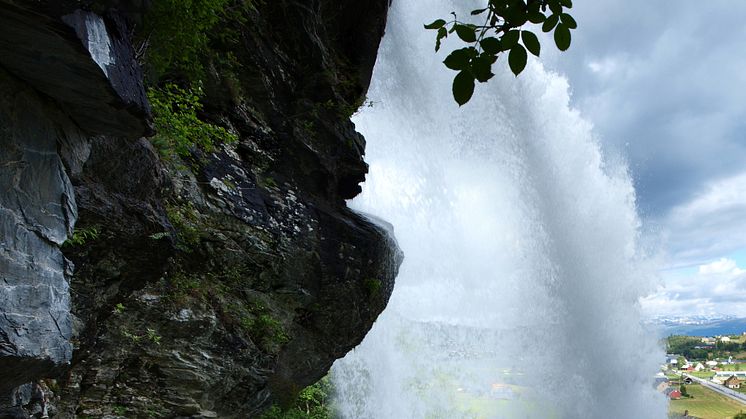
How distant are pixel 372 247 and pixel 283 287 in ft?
6.53

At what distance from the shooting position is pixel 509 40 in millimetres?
1798

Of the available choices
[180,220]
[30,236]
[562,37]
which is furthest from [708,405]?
[30,236]

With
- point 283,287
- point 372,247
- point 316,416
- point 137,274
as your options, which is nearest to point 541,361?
point 316,416

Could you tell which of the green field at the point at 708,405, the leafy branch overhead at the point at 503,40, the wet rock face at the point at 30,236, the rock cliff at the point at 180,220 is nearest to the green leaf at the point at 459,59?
the leafy branch overhead at the point at 503,40

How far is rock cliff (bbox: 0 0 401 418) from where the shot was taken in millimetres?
→ 2928

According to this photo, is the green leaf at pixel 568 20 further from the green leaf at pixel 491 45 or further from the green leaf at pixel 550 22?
the green leaf at pixel 491 45

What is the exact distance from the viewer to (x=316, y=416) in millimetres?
12859

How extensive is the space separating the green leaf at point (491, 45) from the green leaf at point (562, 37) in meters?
0.24

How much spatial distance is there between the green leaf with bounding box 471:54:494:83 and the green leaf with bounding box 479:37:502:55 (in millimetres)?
71

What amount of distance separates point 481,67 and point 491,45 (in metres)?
0.13

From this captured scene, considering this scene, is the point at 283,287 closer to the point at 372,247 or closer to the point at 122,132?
the point at 372,247

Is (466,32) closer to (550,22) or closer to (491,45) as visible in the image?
(491,45)

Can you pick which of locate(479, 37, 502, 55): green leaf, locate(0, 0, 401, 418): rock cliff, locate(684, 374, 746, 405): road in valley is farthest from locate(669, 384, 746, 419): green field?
locate(479, 37, 502, 55): green leaf

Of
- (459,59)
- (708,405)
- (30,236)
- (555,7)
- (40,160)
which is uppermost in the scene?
(555,7)
